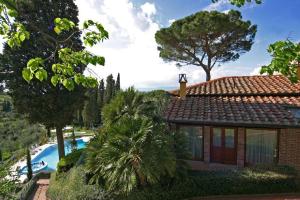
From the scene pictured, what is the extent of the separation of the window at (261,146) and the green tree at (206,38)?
550 inches

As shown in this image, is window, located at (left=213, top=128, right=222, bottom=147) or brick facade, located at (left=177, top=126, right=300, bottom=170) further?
window, located at (left=213, top=128, right=222, bottom=147)

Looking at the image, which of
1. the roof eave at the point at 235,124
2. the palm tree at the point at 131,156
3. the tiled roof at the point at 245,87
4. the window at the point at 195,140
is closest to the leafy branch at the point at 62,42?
the palm tree at the point at 131,156

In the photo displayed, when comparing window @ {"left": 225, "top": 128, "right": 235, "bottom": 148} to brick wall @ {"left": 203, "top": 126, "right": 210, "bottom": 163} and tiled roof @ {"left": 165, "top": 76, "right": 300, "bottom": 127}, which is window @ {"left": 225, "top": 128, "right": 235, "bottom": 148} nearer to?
brick wall @ {"left": 203, "top": 126, "right": 210, "bottom": 163}

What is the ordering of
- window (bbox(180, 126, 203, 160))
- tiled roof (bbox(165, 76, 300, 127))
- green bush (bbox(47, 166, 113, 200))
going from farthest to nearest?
window (bbox(180, 126, 203, 160)) < tiled roof (bbox(165, 76, 300, 127)) < green bush (bbox(47, 166, 113, 200))

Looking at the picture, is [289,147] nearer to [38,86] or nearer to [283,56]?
[283,56]

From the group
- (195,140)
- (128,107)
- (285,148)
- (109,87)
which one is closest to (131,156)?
(128,107)

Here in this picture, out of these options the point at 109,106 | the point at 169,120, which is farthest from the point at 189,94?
the point at 109,106

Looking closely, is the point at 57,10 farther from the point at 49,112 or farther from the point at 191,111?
the point at 191,111

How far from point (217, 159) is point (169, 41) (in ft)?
53.9

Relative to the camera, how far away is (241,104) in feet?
50.5

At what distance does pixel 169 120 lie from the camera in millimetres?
14555

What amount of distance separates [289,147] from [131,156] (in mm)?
8243

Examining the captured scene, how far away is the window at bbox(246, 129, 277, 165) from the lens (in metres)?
14.0

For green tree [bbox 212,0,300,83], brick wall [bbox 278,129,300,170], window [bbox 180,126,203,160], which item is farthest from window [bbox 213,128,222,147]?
green tree [bbox 212,0,300,83]
